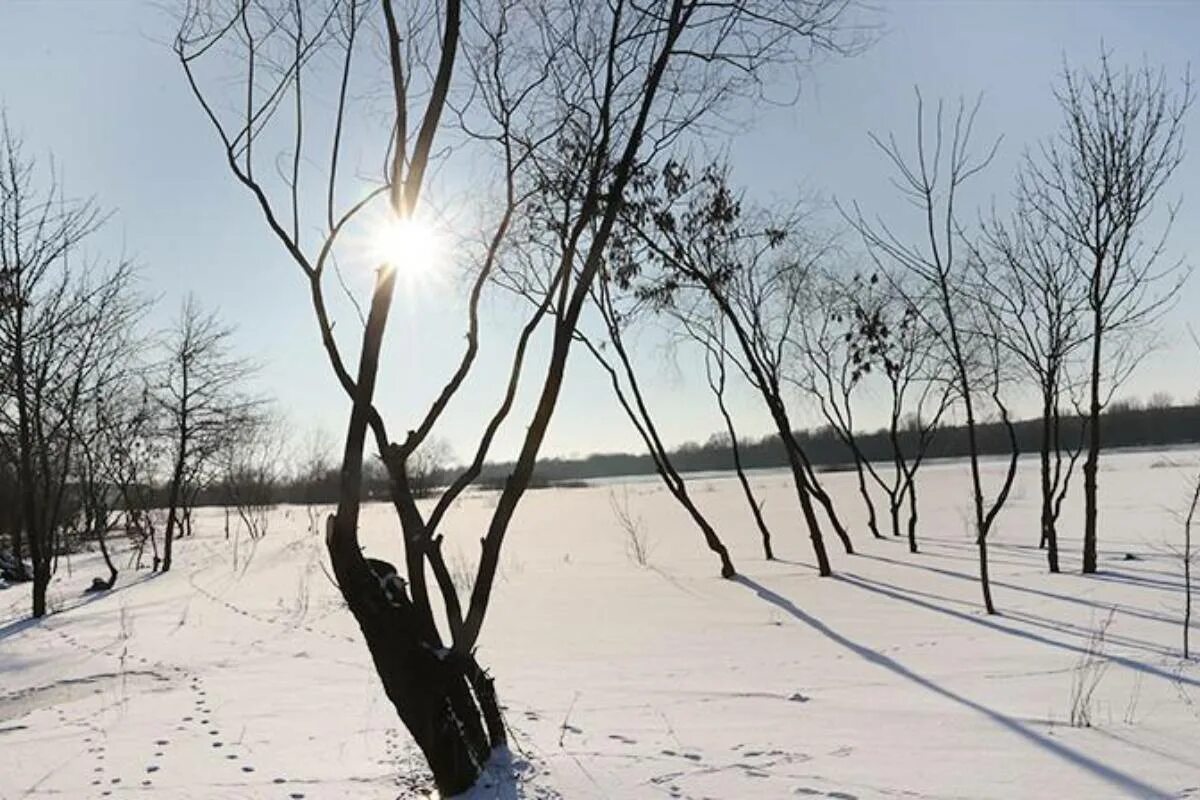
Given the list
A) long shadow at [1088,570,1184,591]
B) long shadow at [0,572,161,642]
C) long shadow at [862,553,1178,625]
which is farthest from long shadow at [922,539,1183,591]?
long shadow at [0,572,161,642]

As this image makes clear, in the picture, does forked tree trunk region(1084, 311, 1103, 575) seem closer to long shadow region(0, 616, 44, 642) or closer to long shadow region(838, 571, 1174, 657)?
long shadow region(838, 571, 1174, 657)

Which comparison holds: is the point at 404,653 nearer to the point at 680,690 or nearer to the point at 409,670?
the point at 409,670

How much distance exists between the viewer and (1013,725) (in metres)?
4.25

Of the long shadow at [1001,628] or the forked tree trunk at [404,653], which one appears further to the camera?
the long shadow at [1001,628]

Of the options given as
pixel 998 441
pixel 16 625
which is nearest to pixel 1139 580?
pixel 16 625

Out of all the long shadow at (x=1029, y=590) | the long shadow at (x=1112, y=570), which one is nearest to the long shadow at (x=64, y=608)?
the long shadow at (x=1029, y=590)

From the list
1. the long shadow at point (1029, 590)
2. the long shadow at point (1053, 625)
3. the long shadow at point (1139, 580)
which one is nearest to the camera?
the long shadow at point (1053, 625)

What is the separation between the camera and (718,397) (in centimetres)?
1445

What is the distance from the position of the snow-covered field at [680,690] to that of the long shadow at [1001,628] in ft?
0.13

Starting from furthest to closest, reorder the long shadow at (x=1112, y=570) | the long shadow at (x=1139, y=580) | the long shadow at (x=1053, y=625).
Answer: the long shadow at (x=1112, y=570)
the long shadow at (x=1139, y=580)
the long shadow at (x=1053, y=625)

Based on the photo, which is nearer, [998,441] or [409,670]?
[409,670]

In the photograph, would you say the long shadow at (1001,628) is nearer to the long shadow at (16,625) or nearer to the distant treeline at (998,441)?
the long shadow at (16,625)

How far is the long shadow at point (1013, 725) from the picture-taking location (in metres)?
3.28

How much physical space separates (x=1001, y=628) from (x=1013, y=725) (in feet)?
11.2
